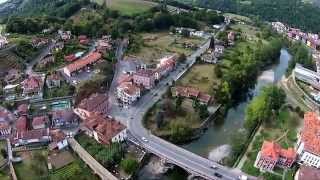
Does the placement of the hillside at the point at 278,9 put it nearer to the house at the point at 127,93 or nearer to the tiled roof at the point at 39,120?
the house at the point at 127,93

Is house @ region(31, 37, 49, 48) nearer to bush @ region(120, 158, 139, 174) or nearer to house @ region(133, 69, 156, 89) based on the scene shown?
house @ region(133, 69, 156, 89)

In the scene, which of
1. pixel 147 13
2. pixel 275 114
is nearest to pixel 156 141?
pixel 275 114

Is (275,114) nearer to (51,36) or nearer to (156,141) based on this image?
(156,141)

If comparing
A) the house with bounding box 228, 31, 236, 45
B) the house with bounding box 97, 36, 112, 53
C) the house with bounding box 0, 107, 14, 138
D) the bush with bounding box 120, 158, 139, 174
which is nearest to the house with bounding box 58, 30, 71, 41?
the house with bounding box 97, 36, 112, 53

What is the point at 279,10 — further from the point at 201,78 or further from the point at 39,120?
the point at 39,120

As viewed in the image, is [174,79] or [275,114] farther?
[174,79]

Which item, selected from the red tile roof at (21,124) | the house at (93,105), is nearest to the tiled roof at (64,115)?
the house at (93,105)
